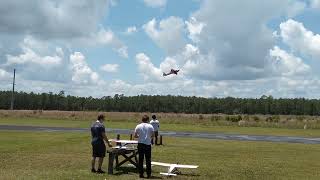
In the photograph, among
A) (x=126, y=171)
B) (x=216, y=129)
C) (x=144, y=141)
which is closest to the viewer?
(x=144, y=141)

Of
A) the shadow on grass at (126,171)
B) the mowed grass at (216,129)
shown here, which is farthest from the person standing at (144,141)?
the mowed grass at (216,129)

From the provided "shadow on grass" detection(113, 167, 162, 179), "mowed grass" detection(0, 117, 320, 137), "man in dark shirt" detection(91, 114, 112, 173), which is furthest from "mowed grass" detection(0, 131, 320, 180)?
"mowed grass" detection(0, 117, 320, 137)

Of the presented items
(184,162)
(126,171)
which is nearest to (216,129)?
(184,162)

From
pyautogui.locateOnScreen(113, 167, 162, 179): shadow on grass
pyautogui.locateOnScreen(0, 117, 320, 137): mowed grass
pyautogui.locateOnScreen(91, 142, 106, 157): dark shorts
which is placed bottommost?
pyautogui.locateOnScreen(113, 167, 162, 179): shadow on grass

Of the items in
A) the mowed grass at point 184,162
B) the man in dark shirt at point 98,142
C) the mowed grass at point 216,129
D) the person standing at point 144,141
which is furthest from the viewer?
the mowed grass at point 216,129

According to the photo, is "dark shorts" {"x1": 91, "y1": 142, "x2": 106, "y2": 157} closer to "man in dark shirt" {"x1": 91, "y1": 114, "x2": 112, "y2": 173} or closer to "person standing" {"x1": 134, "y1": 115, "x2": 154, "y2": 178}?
"man in dark shirt" {"x1": 91, "y1": 114, "x2": 112, "y2": 173}

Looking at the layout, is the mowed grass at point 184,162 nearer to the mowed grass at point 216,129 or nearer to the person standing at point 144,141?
the person standing at point 144,141

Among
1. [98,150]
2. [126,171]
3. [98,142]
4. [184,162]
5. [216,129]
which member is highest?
[216,129]

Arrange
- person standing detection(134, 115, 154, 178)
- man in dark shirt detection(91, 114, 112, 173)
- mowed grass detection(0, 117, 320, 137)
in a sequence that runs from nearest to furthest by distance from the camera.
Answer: person standing detection(134, 115, 154, 178) < man in dark shirt detection(91, 114, 112, 173) < mowed grass detection(0, 117, 320, 137)

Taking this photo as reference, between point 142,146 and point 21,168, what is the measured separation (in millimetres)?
4699

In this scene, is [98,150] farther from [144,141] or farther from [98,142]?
[144,141]

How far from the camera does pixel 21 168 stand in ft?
63.9

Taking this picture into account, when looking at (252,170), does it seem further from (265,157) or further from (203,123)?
(203,123)

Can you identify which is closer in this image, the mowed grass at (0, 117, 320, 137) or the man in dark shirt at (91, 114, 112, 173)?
the man in dark shirt at (91, 114, 112, 173)
